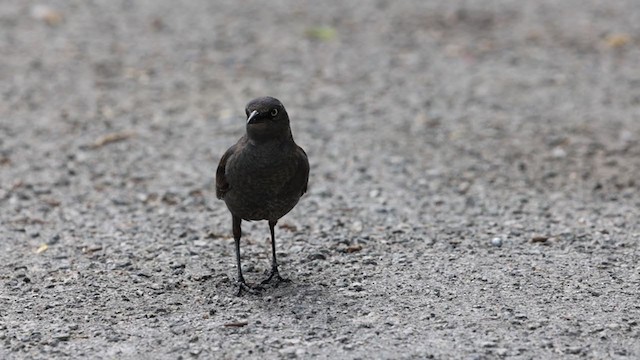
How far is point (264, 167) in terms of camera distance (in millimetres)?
5910

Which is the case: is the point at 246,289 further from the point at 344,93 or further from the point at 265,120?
the point at 344,93

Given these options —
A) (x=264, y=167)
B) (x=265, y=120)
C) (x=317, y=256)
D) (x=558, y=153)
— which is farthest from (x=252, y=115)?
(x=558, y=153)

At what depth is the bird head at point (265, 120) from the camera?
5.89 meters

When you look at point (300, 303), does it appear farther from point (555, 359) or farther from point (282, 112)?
point (555, 359)

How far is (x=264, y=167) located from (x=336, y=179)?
289 cm

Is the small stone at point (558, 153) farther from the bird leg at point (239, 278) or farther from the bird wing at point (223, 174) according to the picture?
the bird wing at point (223, 174)

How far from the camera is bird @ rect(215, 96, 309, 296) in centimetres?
591

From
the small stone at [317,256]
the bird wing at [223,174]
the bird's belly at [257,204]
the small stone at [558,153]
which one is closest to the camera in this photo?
the bird's belly at [257,204]

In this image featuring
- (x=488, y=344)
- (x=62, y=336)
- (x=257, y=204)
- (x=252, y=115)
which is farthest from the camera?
(x=257, y=204)

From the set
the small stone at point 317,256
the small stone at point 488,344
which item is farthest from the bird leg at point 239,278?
the small stone at point 488,344

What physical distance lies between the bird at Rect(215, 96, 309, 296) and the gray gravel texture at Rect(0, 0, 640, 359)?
58 cm

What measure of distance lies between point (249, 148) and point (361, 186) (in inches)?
107

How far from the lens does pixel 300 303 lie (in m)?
5.96

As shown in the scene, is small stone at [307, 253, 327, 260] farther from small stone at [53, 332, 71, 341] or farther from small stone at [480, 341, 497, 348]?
small stone at [53, 332, 71, 341]
